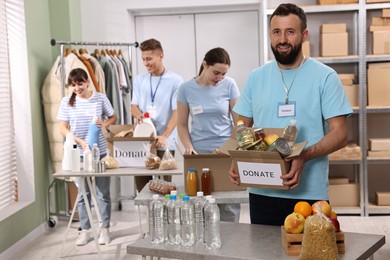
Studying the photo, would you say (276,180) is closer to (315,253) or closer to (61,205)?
(315,253)

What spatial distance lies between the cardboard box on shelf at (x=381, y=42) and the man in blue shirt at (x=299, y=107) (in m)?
3.54

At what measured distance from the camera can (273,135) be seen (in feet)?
8.45

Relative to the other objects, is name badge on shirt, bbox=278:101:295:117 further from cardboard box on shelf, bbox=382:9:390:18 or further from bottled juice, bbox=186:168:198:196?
cardboard box on shelf, bbox=382:9:390:18

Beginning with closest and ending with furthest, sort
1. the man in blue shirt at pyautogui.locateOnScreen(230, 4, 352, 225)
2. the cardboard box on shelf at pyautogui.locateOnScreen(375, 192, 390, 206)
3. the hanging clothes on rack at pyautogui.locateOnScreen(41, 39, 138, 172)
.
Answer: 1. the man in blue shirt at pyautogui.locateOnScreen(230, 4, 352, 225)
2. the hanging clothes on rack at pyautogui.locateOnScreen(41, 39, 138, 172)
3. the cardboard box on shelf at pyautogui.locateOnScreen(375, 192, 390, 206)

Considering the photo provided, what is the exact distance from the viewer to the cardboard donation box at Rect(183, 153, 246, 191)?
11.7 feet

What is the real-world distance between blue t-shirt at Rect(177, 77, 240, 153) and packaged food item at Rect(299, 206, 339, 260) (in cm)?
223

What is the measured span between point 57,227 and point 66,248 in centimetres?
76

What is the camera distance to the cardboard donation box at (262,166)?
2.53 meters

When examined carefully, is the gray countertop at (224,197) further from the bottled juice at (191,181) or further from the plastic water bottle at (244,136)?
the plastic water bottle at (244,136)

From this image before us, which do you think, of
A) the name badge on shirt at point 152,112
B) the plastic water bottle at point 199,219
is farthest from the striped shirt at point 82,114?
the plastic water bottle at point 199,219

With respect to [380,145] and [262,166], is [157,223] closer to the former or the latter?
[262,166]

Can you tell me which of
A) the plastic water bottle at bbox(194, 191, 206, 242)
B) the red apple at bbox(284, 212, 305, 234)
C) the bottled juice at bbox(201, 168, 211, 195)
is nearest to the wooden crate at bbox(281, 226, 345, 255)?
the red apple at bbox(284, 212, 305, 234)

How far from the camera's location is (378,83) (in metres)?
5.97

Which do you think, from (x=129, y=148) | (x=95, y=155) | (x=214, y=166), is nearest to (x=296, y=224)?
(x=214, y=166)
